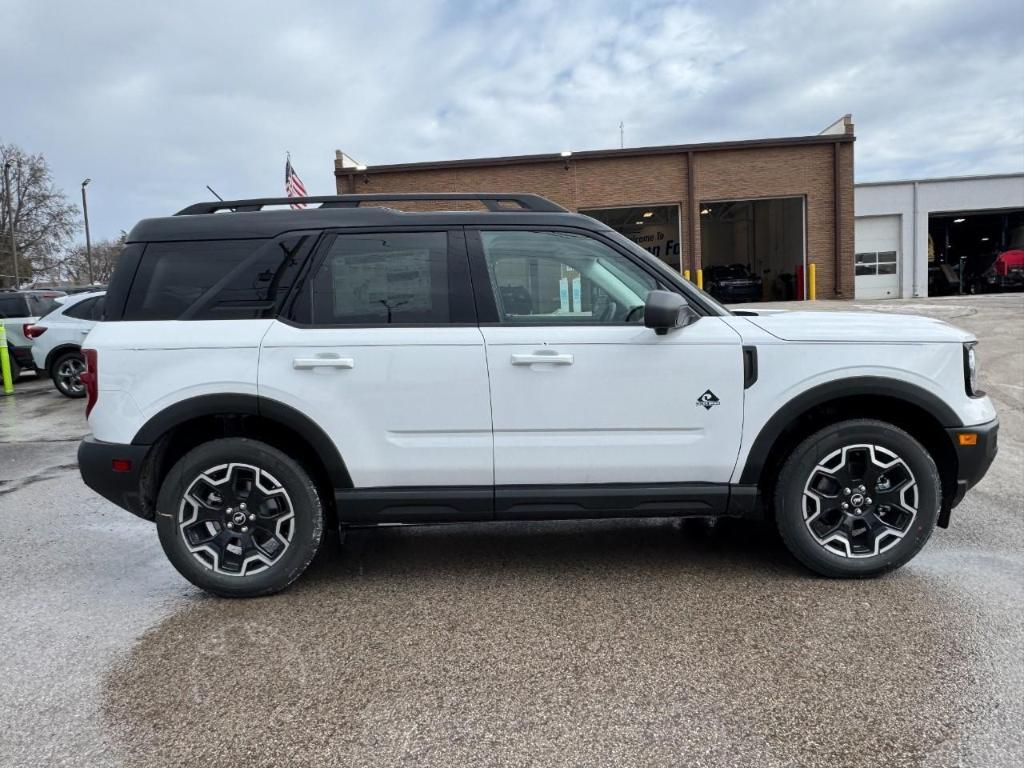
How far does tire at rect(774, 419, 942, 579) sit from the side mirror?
3.06 feet

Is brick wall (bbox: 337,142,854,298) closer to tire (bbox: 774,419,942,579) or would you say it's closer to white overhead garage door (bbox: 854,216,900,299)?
white overhead garage door (bbox: 854,216,900,299)

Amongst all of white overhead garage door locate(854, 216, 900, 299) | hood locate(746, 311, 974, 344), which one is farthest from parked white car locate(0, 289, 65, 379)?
white overhead garage door locate(854, 216, 900, 299)

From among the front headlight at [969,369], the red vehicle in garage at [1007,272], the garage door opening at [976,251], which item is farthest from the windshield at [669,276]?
the red vehicle in garage at [1007,272]

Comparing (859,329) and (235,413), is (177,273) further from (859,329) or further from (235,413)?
(859,329)

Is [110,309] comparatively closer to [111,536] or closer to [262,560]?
[262,560]

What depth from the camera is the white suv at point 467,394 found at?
11.8ft

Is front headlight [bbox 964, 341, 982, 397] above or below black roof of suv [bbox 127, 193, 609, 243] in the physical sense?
below

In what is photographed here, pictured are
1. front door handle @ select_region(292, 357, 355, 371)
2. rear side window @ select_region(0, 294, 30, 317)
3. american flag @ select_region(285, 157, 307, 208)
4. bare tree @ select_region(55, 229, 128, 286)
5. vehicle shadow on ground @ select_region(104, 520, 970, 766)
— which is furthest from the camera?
bare tree @ select_region(55, 229, 128, 286)

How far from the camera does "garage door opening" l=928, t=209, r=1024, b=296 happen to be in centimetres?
3325

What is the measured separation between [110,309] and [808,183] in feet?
83.5

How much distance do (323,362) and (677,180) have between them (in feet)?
77.8

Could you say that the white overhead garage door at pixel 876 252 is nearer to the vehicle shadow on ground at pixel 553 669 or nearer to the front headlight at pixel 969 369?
the front headlight at pixel 969 369

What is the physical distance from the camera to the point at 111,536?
195 inches

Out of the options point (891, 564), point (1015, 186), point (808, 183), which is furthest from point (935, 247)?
point (891, 564)
